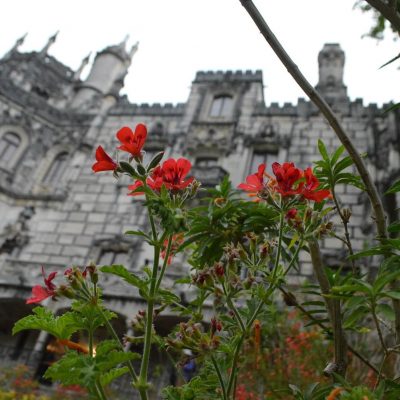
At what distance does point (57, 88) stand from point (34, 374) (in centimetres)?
1783

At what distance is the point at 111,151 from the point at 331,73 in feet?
→ 36.0

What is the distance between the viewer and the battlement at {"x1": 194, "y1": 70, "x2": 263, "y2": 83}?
1983 cm

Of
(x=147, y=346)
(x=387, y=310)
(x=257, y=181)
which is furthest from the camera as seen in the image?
(x=257, y=181)

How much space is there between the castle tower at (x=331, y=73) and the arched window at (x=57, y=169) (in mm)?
12530

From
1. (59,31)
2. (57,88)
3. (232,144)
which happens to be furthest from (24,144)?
(59,31)

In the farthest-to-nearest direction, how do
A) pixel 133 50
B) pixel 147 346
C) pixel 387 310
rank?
pixel 133 50 → pixel 387 310 → pixel 147 346

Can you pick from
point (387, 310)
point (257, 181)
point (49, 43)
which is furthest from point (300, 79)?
point (49, 43)

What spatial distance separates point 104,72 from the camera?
83.8 ft

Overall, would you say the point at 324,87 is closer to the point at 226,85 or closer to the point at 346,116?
the point at 346,116

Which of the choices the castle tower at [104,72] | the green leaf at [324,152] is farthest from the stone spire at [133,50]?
the green leaf at [324,152]

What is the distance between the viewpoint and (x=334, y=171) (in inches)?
105

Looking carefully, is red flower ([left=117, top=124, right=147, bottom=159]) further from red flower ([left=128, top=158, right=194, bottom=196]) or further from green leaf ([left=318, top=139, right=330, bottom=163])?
green leaf ([left=318, top=139, right=330, bottom=163])

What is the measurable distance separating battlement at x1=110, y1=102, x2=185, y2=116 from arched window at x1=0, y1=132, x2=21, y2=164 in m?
4.81

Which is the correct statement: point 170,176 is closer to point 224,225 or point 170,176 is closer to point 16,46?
point 224,225
